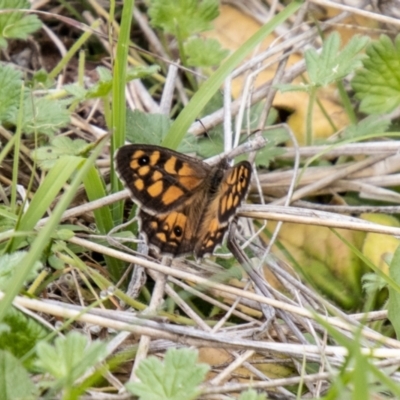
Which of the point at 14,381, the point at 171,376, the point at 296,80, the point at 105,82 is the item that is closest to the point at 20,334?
the point at 14,381

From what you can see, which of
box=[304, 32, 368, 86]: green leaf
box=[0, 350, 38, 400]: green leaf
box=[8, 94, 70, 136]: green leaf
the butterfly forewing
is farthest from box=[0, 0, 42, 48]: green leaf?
box=[0, 350, 38, 400]: green leaf

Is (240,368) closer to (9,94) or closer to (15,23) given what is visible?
(9,94)

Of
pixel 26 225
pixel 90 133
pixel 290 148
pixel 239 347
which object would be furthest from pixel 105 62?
pixel 239 347

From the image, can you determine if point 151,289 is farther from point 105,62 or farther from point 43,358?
point 105,62

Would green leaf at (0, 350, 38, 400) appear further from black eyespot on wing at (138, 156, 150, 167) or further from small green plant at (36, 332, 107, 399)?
black eyespot on wing at (138, 156, 150, 167)

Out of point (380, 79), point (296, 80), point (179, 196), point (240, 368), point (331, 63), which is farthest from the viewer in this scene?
point (296, 80)

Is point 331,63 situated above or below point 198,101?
above
